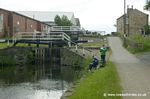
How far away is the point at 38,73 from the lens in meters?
35.2

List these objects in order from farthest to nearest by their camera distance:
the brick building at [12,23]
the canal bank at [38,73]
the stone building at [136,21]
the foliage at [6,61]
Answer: the stone building at [136,21], the brick building at [12,23], the foliage at [6,61], the canal bank at [38,73]

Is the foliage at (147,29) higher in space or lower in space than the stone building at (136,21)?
lower

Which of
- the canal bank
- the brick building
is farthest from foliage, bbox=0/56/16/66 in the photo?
the brick building

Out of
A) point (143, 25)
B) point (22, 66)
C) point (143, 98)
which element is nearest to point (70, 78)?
point (22, 66)

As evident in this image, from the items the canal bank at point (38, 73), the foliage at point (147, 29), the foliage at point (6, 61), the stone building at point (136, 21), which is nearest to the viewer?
the canal bank at point (38, 73)

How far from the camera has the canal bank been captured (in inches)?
931

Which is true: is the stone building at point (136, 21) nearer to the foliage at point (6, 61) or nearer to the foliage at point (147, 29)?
the foliage at point (147, 29)

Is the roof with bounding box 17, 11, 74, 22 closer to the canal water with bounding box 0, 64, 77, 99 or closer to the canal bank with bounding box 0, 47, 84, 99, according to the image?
the canal bank with bounding box 0, 47, 84, 99

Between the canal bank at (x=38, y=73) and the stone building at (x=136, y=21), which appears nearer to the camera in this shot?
the canal bank at (x=38, y=73)

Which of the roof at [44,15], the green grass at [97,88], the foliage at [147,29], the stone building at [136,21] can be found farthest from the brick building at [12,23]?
the roof at [44,15]

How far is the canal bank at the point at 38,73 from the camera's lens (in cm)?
2364

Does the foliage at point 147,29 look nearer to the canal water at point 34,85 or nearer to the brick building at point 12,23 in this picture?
the brick building at point 12,23

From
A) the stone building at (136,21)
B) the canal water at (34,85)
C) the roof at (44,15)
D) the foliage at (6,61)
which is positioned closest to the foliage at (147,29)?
the stone building at (136,21)

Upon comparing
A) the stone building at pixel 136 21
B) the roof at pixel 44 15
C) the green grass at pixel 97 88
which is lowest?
the green grass at pixel 97 88
